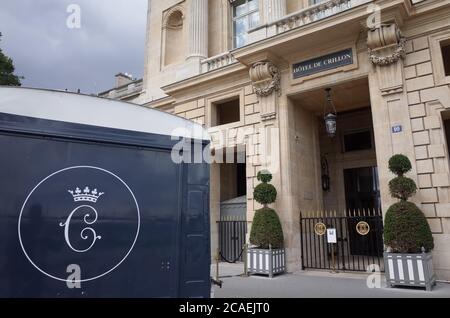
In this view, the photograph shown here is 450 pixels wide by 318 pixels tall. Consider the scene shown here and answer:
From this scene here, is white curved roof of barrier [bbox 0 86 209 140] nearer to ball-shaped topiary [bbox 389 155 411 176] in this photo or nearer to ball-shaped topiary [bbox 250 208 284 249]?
ball-shaped topiary [bbox 389 155 411 176]

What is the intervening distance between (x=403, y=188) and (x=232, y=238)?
7.44 metres

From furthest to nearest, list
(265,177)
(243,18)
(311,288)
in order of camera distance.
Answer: (243,18), (265,177), (311,288)

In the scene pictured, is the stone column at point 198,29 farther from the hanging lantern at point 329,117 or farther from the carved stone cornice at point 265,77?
the hanging lantern at point 329,117

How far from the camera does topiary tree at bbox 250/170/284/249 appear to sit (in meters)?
11.1

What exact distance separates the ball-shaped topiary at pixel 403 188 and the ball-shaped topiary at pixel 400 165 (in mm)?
232

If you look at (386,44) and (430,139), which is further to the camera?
(386,44)

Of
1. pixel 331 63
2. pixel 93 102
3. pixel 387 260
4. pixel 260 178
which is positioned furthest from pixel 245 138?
pixel 93 102

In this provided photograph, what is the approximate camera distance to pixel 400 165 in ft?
30.4

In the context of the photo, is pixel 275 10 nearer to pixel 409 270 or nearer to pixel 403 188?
pixel 403 188

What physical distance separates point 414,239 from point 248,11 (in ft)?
44.6

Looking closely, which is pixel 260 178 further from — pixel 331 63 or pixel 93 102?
pixel 93 102

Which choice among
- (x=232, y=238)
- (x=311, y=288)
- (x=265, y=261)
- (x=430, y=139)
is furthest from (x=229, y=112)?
(x=311, y=288)

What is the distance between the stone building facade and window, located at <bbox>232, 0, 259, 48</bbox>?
6 centimetres

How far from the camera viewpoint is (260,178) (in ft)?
39.7
